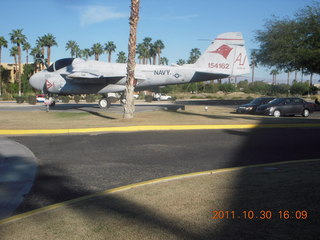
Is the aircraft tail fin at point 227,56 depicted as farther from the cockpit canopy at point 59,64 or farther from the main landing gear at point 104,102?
the cockpit canopy at point 59,64

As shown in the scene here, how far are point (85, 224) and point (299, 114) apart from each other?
22.6 meters

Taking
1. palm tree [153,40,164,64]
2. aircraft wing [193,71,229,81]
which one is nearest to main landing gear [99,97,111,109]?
aircraft wing [193,71,229,81]

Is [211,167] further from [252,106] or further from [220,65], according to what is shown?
[220,65]

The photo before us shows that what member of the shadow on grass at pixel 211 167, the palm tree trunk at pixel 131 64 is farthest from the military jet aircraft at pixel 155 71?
the shadow on grass at pixel 211 167

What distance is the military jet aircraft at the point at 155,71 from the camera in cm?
2559

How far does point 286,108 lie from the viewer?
75.8ft

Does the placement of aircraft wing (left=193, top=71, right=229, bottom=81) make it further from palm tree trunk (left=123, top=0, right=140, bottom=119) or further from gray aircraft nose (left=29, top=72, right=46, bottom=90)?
gray aircraft nose (left=29, top=72, right=46, bottom=90)

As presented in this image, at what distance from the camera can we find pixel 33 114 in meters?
21.1

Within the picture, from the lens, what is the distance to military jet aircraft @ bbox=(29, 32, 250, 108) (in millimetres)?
25594

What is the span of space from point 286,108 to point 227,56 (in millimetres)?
6150

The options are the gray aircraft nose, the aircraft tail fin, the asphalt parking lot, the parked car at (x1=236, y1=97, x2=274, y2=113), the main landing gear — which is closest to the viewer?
the asphalt parking lot

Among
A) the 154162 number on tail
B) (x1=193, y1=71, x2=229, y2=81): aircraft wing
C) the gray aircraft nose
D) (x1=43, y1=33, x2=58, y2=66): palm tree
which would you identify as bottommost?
the gray aircraft nose

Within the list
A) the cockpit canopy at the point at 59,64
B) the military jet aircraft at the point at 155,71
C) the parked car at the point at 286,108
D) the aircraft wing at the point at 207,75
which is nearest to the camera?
the parked car at the point at 286,108

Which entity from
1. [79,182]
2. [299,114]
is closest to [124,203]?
[79,182]
